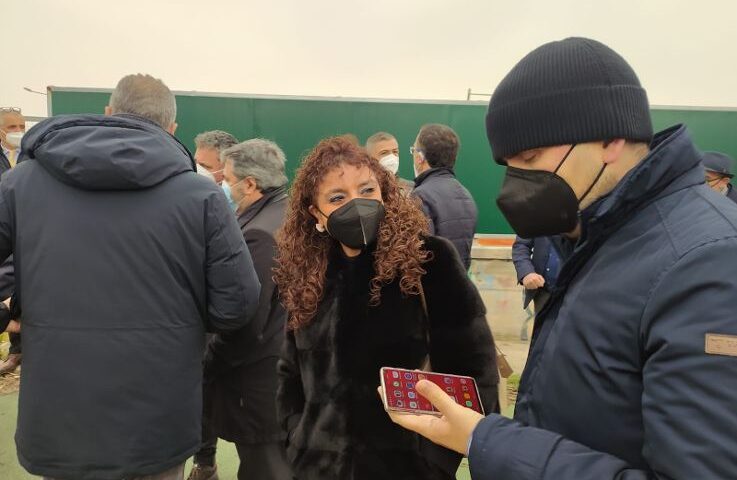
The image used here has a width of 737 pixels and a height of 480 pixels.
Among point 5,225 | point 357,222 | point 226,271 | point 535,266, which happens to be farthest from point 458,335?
point 535,266

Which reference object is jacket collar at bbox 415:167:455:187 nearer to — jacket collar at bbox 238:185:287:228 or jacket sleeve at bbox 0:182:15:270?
jacket collar at bbox 238:185:287:228

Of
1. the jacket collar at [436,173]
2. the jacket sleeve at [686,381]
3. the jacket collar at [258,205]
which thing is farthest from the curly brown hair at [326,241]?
the jacket collar at [436,173]

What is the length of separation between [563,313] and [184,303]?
4.46 feet

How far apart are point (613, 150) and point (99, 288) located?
Answer: 1.59 meters

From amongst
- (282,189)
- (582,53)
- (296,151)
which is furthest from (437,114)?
(582,53)

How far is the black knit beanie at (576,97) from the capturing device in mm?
894

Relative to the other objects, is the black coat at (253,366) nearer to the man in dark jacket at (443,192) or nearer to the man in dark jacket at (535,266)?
the man in dark jacket at (443,192)

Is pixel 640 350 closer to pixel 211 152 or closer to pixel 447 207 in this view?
pixel 447 207

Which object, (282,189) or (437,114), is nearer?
(282,189)

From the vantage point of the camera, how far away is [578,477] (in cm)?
73

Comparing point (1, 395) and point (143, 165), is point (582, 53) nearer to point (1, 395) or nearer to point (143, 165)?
point (143, 165)

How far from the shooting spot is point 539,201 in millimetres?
994

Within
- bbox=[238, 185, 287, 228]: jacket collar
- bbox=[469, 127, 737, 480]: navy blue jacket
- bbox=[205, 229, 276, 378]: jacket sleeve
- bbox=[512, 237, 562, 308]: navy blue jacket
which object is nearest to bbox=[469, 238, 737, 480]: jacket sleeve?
bbox=[469, 127, 737, 480]: navy blue jacket

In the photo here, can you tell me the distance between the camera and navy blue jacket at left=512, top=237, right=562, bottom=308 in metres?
3.47
